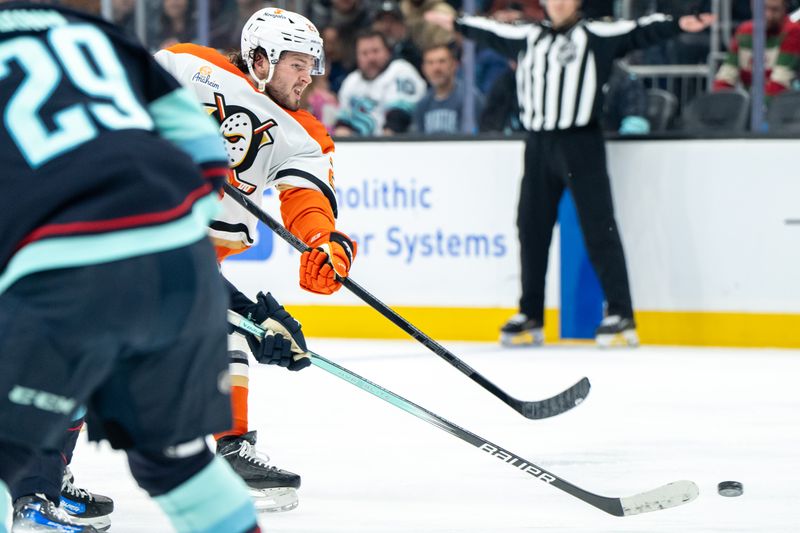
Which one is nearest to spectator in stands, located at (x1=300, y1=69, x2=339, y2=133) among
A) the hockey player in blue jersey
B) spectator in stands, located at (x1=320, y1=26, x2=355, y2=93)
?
spectator in stands, located at (x1=320, y1=26, x2=355, y2=93)

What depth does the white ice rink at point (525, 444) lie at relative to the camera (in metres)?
2.67

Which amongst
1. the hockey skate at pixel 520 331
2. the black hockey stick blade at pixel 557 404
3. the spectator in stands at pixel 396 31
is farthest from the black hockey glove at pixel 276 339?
the spectator in stands at pixel 396 31

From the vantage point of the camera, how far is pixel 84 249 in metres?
1.48

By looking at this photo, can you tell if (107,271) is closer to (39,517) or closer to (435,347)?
(39,517)

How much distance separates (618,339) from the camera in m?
5.33

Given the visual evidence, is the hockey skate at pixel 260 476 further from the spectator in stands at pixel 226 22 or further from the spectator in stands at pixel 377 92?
the spectator in stands at pixel 226 22

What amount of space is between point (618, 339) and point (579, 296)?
0.35 m

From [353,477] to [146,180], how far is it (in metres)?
1.64

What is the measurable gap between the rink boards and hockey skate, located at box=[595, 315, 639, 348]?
0.20 m

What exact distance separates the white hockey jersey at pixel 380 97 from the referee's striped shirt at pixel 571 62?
823 millimetres

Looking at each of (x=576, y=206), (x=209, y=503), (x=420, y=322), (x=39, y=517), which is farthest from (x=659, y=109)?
(x=209, y=503)

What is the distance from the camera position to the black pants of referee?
17.5ft

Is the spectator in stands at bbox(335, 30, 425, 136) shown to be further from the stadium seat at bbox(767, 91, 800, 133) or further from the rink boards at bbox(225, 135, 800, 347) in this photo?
the stadium seat at bbox(767, 91, 800, 133)

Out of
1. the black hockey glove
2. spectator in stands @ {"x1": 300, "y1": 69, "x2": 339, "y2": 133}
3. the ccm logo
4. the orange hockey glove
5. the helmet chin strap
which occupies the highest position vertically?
the helmet chin strap
